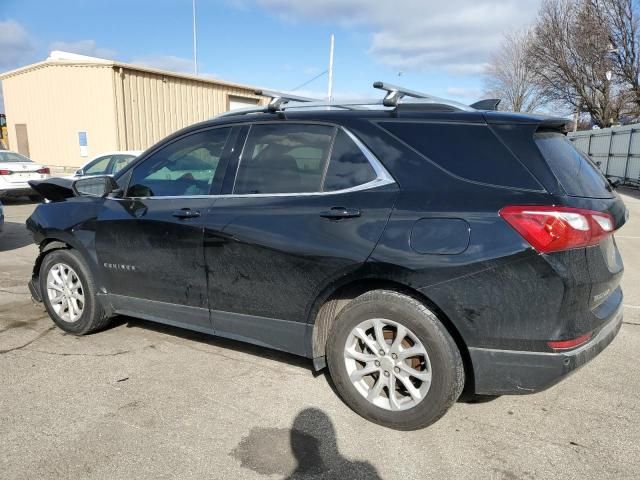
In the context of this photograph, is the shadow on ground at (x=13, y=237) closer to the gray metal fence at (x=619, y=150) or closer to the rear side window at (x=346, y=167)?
the rear side window at (x=346, y=167)

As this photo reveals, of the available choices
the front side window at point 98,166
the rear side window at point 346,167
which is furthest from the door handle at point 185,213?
the front side window at point 98,166

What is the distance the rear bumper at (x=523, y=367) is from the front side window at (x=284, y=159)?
4.46 feet

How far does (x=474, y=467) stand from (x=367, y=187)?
159 cm

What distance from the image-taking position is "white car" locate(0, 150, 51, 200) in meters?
12.7

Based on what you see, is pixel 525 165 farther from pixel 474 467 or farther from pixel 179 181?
pixel 179 181

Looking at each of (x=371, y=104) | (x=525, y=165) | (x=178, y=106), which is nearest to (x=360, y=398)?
(x=525, y=165)

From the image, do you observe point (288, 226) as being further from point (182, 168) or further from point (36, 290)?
point (36, 290)

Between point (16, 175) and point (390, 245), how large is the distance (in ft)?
42.4

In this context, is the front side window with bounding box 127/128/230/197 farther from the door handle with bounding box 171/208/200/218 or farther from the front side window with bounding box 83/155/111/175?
the front side window with bounding box 83/155/111/175

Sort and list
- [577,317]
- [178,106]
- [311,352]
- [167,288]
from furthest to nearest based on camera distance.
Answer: [178,106] → [167,288] → [311,352] → [577,317]

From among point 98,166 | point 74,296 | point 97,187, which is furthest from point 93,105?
point 74,296

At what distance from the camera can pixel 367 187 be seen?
9.66 feet

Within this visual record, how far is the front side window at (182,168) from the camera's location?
3.59m

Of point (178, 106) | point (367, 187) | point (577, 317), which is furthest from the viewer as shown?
point (178, 106)
